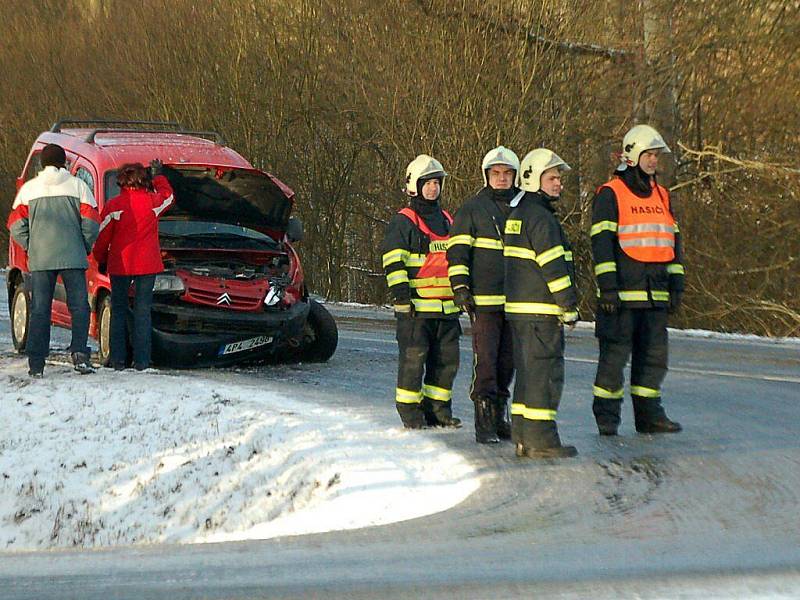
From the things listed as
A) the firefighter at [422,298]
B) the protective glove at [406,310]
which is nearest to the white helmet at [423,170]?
the firefighter at [422,298]

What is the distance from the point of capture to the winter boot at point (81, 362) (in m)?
11.7

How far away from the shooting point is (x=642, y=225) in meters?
9.09

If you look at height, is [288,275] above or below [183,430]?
above

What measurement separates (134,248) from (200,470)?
333 centimetres

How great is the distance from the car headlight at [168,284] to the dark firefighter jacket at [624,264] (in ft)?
15.1

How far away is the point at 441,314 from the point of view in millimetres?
9500

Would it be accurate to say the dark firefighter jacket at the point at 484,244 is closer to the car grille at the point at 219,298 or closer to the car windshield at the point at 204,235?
the car grille at the point at 219,298

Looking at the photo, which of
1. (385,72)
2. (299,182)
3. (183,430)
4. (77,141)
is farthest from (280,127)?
(183,430)

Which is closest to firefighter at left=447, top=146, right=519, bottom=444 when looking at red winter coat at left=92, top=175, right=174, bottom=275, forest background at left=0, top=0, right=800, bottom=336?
red winter coat at left=92, top=175, right=174, bottom=275

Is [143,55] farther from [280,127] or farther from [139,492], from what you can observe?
[139,492]

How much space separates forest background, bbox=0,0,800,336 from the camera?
70.6 ft

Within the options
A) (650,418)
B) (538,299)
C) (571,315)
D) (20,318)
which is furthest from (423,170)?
(20,318)

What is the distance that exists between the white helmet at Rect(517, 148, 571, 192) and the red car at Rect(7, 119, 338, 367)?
4.56m

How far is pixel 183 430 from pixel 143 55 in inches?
798
